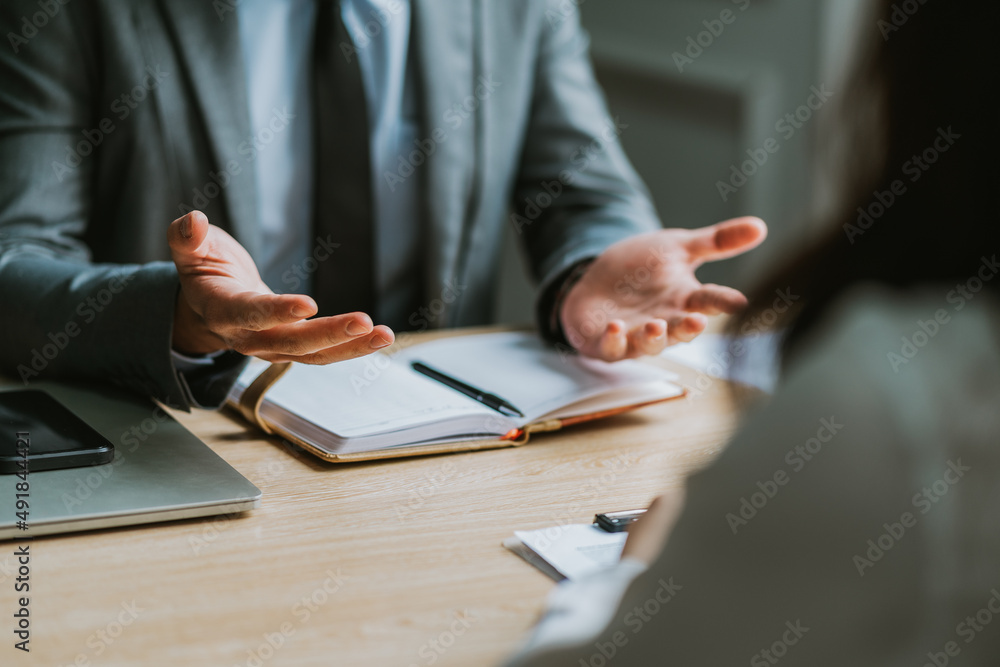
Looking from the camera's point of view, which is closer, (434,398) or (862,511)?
(862,511)

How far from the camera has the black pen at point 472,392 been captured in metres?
0.84

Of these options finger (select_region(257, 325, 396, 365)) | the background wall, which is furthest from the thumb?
the background wall

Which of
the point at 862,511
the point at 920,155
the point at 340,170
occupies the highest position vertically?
the point at 920,155

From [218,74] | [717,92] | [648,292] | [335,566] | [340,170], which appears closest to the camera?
[335,566]

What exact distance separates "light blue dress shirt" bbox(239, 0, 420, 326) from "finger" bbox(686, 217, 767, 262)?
45cm

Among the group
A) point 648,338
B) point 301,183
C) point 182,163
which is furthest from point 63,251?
point 648,338

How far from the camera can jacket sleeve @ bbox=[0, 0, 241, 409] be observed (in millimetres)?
822

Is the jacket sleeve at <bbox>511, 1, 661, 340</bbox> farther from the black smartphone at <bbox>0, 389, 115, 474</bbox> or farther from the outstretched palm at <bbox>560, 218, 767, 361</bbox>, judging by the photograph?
the black smartphone at <bbox>0, 389, 115, 474</bbox>

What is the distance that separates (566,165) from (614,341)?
1.75 feet

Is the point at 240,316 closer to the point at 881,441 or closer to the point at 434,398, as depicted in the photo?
the point at 434,398

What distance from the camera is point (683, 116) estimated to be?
96.4 inches

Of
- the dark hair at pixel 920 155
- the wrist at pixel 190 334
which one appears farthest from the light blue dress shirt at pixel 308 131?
the dark hair at pixel 920 155

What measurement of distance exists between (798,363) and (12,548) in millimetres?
479

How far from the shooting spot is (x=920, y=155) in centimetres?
39
